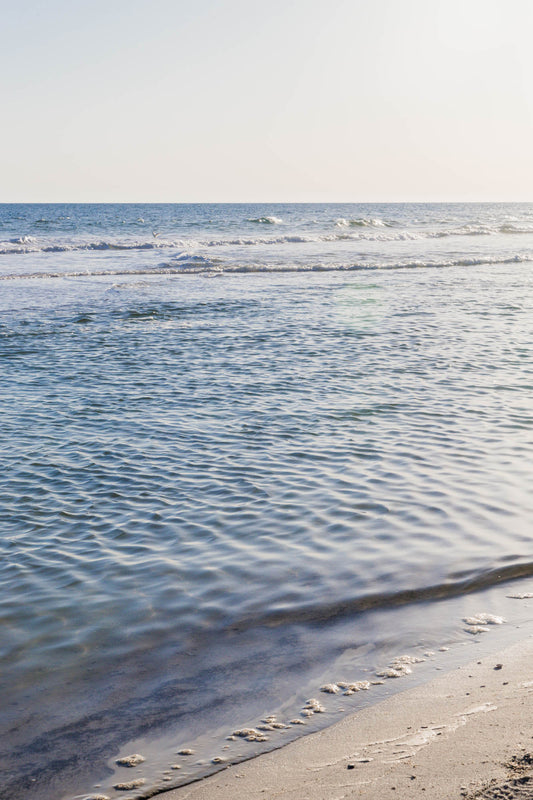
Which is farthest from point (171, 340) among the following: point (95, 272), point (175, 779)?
point (95, 272)

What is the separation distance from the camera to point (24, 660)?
4477mm

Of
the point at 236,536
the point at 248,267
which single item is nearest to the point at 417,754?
the point at 236,536

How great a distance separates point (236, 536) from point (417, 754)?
10.4 feet

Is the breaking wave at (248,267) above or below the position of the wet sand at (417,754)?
above

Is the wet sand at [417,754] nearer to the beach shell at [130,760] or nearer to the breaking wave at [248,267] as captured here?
the beach shell at [130,760]

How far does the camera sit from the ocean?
12.8ft

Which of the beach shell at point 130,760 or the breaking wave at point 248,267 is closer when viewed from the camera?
the beach shell at point 130,760

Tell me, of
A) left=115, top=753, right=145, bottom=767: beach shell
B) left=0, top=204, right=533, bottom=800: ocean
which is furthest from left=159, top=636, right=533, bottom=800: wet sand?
left=115, top=753, right=145, bottom=767: beach shell

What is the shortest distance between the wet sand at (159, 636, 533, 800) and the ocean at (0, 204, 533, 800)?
189 millimetres

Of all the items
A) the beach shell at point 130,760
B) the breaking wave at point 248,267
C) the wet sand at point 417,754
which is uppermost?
the breaking wave at point 248,267

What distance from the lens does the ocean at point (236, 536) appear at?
12.8ft

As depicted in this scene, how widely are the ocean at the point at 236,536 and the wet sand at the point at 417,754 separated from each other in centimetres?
19

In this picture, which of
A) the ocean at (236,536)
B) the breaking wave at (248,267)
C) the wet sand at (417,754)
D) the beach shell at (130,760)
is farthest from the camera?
the breaking wave at (248,267)

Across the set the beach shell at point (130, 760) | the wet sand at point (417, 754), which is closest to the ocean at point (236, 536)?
the beach shell at point (130, 760)
